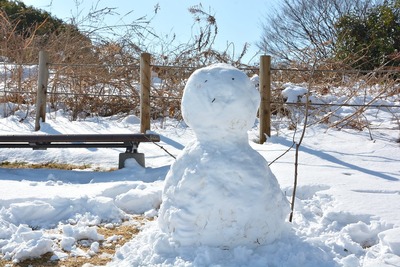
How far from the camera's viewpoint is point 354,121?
7.57m

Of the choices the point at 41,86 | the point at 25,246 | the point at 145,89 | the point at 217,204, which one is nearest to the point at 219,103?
the point at 217,204

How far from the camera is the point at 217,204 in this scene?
2.87 metres

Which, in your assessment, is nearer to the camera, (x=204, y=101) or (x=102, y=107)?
(x=204, y=101)

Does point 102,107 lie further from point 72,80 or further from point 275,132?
point 275,132

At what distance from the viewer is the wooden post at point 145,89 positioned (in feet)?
23.8

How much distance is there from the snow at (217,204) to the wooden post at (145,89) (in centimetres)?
50

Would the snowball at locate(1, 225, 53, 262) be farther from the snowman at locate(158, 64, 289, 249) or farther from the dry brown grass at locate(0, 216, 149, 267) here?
the snowman at locate(158, 64, 289, 249)

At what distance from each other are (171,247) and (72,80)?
6.63 m

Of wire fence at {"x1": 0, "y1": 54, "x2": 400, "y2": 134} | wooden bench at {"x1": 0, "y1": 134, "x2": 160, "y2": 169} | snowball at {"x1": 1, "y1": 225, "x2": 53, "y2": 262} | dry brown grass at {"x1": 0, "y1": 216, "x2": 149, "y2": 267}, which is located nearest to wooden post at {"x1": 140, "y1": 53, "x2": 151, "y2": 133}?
wire fence at {"x1": 0, "y1": 54, "x2": 400, "y2": 134}

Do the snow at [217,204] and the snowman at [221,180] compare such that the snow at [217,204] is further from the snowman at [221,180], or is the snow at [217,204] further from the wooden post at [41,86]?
the wooden post at [41,86]

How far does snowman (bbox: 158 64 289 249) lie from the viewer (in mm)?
2891

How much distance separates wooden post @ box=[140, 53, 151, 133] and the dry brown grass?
3532mm

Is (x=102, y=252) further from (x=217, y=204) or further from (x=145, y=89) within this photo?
(x=145, y=89)

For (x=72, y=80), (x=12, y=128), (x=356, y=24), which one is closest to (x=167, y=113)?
(x=72, y=80)
